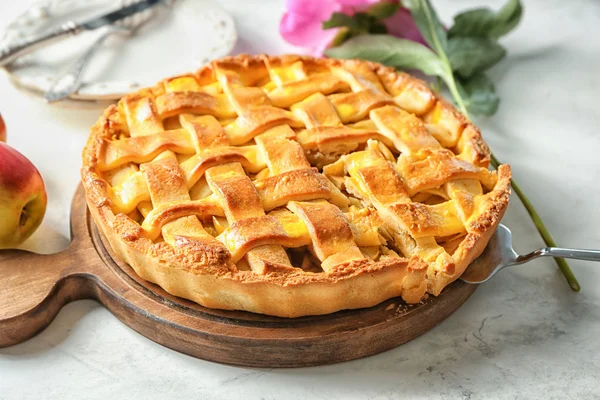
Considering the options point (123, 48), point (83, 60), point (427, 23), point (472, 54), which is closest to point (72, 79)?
point (83, 60)

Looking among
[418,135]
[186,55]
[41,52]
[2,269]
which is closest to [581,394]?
[418,135]

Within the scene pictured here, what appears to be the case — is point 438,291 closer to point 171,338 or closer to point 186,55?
point 171,338

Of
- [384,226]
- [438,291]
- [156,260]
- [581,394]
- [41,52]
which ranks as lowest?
[581,394]

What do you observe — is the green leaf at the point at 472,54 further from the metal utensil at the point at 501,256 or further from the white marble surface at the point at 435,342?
the metal utensil at the point at 501,256

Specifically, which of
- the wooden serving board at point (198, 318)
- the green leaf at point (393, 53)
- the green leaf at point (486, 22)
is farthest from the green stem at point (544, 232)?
the green leaf at point (486, 22)

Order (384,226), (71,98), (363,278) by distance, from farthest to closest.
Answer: (71,98) → (384,226) → (363,278)

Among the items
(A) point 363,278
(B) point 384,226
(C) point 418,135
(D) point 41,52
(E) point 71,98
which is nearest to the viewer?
(A) point 363,278

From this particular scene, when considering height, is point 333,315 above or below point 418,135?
below
